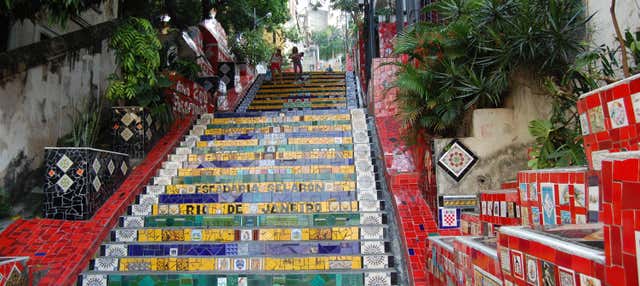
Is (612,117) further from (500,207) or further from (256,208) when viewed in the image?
(256,208)

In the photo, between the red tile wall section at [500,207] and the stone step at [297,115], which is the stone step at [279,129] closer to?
the stone step at [297,115]

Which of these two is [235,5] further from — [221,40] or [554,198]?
[554,198]

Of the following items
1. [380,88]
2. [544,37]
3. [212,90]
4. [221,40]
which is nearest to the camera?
[544,37]

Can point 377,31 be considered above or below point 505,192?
above

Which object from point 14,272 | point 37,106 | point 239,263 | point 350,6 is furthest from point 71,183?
point 350,6

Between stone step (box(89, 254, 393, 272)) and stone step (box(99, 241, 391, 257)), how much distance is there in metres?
0.11

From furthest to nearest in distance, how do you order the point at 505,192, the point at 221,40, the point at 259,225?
the point at 221,40 → the point at 259,225 → the point at 505,192

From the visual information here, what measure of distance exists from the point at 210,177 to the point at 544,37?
419cm

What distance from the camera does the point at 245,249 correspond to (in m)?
4.79

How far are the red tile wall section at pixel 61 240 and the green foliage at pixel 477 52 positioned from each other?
3.51 metres

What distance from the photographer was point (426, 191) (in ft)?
17.7

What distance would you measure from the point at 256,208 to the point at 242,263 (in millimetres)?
949

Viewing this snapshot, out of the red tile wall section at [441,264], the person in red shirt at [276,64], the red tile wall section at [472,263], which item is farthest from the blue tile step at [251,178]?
the person in red shirt at [276,64]

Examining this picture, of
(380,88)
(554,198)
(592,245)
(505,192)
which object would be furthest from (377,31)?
(592,245)
